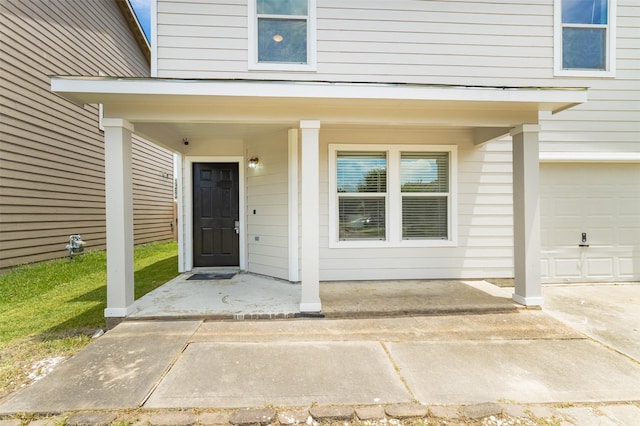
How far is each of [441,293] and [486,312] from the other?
664 millimetres

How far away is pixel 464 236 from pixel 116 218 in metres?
4.99

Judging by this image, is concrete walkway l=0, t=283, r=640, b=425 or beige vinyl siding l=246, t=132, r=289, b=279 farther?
beige vinyl siding l=246, t=132, r=289, b=279

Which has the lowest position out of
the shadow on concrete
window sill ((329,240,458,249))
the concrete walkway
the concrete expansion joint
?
the concrete expansion joint

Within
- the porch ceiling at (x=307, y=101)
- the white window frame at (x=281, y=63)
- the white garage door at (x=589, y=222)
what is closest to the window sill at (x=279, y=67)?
the white window frame at (x=281, y=63)

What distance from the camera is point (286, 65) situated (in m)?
4.80

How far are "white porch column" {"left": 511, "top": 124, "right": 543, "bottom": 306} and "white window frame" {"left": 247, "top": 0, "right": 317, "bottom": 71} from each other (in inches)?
122

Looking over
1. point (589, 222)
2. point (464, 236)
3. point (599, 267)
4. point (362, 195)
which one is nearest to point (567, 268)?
point (599, 267)

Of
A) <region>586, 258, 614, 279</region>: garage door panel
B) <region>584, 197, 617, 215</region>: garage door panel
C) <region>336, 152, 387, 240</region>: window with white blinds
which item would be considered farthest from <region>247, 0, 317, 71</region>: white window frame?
<region>586, 258, 614, 279</region>: garage door panel

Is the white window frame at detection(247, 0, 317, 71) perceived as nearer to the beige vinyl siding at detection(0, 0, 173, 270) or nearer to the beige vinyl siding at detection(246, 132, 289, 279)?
the beige vinyl siding at detection(246, 132, 289, 279)

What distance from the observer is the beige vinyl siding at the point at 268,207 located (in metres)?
5.09

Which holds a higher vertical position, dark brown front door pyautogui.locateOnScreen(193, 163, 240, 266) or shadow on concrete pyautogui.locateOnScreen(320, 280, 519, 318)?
dark brown front door pyautogui.locateOnScreen(193, 163, 240, 266)

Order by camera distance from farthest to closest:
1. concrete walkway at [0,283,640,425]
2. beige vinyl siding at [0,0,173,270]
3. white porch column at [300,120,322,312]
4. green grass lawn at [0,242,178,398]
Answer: beige vinyl siding at [0,0,173,270] → white porch column at [300,120,322,312] → green grass lawn at [0,242,178,398] → concrete walkway at [0,283,640,425]

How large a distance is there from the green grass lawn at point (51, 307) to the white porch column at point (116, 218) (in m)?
0.37

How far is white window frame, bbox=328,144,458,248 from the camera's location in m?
4.98
